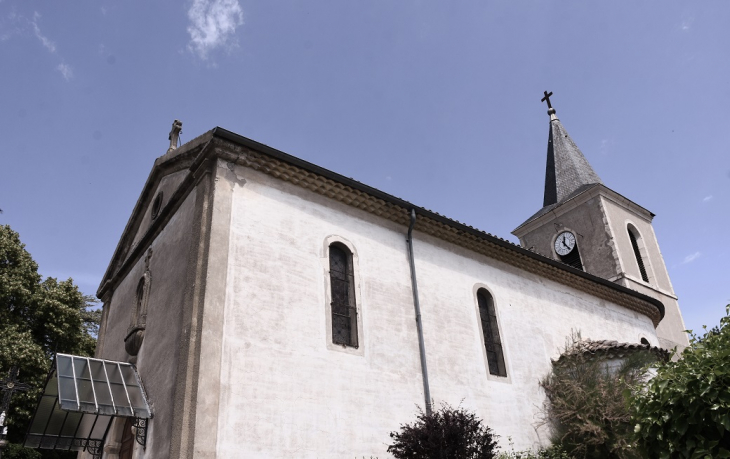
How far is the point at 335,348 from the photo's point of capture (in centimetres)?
945

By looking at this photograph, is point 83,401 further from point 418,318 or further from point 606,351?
point 606,351

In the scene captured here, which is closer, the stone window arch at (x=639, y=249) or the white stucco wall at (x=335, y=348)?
the white stucco wall at (x=335, y=348)

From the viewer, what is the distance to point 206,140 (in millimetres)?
10258

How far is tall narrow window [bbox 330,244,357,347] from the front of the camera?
9.89 m

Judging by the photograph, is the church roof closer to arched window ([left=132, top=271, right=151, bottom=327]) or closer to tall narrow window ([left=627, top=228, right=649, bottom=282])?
tall narrow window ([left=627, top=228, right=649, bottom=282])

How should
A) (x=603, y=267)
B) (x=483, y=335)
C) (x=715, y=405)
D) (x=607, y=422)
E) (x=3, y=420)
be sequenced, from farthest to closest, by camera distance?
1. (x=603, y=267)
2. (x=3, y=420)
3. (x=483, y=335)
4. (x=607, y=422)
5. (x=715, y=405)

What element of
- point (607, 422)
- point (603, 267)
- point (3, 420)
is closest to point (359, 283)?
point (607, 422)

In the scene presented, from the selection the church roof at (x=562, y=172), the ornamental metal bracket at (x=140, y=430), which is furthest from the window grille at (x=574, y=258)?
the ornamental metal bracket at (x=140, y=430)

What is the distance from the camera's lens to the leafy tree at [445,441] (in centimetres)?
802

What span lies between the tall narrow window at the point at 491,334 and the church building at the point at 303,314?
0.04 metres

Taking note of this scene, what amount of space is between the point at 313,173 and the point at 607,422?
753 centimetres

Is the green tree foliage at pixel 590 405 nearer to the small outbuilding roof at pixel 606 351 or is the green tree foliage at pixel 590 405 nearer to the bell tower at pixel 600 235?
the small outbuilding roof at pixel 606 351

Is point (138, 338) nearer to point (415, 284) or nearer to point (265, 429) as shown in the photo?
point (265, 429)

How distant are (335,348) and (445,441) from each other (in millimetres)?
2376
